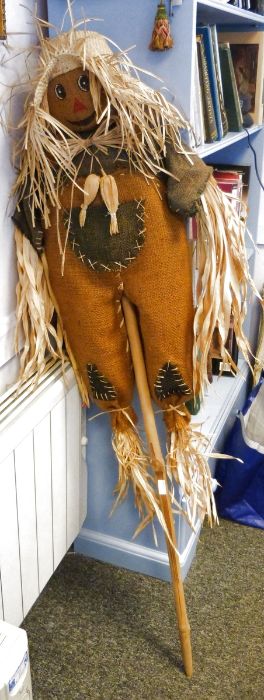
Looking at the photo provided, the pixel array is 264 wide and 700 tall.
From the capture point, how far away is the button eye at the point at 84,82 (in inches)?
46.5

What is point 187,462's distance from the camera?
4.99 feet

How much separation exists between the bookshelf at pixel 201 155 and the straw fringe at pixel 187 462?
72 mm

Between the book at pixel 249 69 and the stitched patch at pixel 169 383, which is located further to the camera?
the book at pixel 249 69

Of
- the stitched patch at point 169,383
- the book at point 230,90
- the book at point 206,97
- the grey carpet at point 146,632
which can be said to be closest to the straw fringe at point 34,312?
the stitched patch at point 169,383

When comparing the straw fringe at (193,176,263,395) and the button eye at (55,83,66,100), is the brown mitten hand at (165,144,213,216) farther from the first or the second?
the button eye at (55,83,66,100)

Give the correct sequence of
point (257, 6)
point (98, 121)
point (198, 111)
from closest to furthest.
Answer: point (98, 121), point (198, 111), point (257, 6)

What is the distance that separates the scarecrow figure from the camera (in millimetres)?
1194

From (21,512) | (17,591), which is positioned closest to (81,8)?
(21,512)

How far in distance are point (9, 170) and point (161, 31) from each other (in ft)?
1.26

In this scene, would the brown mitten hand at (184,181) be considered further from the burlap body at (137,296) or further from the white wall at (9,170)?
the white wall at (9,170)

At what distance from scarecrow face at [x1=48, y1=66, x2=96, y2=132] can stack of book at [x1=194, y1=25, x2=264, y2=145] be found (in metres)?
0.28

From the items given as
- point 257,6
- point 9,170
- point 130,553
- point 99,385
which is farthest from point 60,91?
point 130,553

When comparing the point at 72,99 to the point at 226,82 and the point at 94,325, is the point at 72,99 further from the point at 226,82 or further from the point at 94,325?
the point at 226,82

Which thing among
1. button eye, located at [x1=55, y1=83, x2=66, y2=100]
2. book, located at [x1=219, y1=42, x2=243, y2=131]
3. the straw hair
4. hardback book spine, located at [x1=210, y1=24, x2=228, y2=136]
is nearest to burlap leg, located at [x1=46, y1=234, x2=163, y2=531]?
the straw hair
